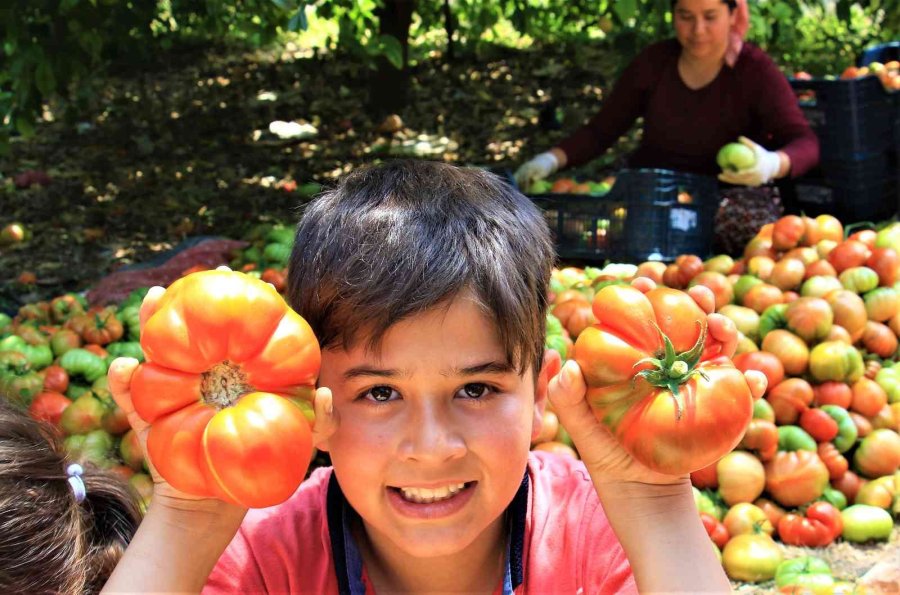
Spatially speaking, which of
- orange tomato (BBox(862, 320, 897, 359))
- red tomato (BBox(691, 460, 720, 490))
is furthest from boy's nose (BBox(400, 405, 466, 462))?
orange tomato (BBox(862, 320, 897, 359))

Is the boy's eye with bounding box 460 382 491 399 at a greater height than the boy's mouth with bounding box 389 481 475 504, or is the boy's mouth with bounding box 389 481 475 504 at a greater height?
the boy's eye with bounding box 460 382 491 399

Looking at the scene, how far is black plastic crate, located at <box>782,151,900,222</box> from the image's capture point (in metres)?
4.68

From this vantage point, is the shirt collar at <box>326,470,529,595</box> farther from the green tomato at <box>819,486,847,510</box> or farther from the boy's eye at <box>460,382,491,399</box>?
the green tomato at <box>819,486,847,510</box>

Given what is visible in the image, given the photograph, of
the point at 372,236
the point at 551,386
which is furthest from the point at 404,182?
the point at 551,386

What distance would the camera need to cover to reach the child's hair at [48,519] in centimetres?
152

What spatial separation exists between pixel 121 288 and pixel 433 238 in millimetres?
3114

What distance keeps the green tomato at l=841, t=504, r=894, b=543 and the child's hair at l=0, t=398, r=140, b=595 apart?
79.7 inches

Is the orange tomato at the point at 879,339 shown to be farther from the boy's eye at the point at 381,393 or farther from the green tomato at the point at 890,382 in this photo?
the boy's eye at the point at 381,393

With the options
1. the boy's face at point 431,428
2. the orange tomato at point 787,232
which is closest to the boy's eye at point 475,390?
the boy's face at point 431,428

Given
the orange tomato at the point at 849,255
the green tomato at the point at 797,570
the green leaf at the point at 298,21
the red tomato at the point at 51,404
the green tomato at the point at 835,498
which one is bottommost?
the green tomato at the point at 835,498

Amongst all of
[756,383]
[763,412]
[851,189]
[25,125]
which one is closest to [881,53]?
[851,189]

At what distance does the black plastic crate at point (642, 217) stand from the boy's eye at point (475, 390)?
2921mm

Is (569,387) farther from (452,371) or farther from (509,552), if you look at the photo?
(509,552)

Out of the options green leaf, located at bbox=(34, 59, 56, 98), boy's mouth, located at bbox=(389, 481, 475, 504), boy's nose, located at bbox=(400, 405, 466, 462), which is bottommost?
boy's mouth, located at bbox=(389, 481, 475, 504)
